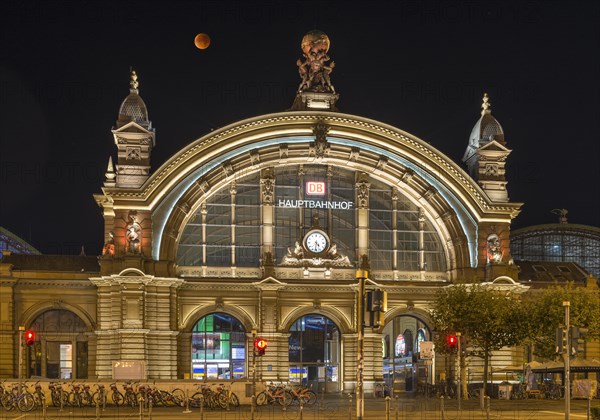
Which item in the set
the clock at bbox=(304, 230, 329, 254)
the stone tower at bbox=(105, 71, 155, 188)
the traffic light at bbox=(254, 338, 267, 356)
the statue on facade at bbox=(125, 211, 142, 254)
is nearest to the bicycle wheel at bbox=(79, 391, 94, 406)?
the traffic light at bbox=(254, 338, 267, 356)

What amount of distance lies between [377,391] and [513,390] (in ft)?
29.1

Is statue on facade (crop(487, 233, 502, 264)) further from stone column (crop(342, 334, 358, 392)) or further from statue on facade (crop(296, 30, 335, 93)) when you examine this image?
statue on facade (crop(296, 30, 335, 93))

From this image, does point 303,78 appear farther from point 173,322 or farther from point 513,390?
point 513,390

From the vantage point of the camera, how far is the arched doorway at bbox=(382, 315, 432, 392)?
7519cm

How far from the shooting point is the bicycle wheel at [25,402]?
5275 cm

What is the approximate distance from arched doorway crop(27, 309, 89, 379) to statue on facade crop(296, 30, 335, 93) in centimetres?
2189

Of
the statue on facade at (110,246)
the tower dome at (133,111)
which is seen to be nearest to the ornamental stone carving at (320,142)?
the tower dome at (133,111)

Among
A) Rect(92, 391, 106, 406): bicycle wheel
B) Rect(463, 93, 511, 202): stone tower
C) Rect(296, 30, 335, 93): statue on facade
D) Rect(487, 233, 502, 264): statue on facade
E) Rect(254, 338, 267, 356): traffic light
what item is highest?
Rect(296, 30, 335, 93): statue on facade

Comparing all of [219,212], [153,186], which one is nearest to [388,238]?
[219,212]

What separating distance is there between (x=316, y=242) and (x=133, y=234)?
1223 centimetres

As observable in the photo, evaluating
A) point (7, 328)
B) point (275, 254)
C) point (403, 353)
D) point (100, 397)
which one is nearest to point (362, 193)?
point (275, 254)

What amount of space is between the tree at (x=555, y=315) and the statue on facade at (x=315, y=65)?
20149mm

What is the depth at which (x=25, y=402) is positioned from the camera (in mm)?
53062

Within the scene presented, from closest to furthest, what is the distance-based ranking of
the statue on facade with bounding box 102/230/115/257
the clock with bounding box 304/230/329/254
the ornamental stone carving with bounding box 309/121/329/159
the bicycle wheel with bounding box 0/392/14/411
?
the bicycle wheel with bounding box 0/392/14/411 < the statue on facade with bounding box 102/230/115/257 < the ornamental stone carving with bounding box 309/121/329/159 < the clock with bounding box 304/230/329/254
